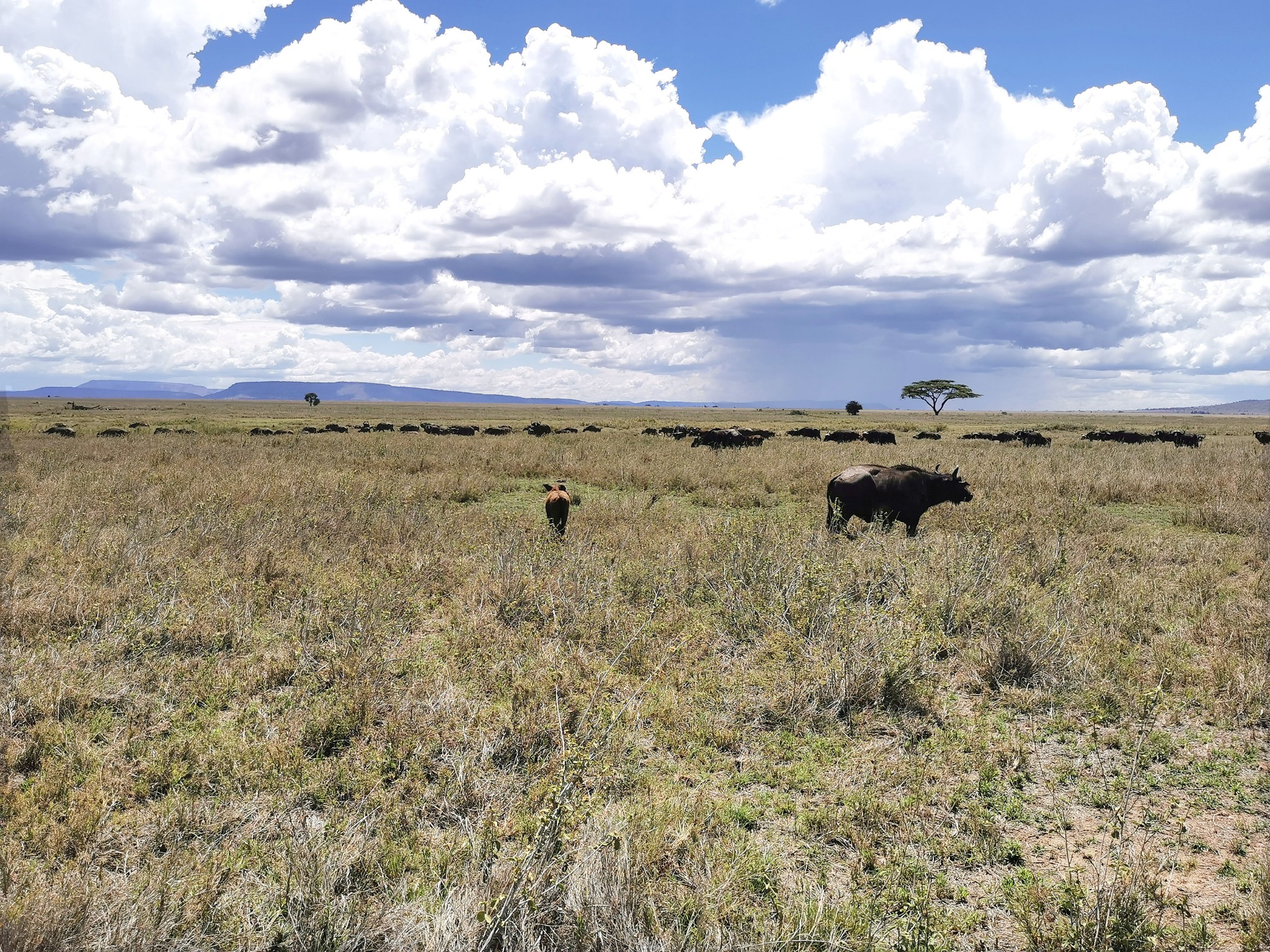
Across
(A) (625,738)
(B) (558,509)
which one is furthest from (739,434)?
(A) (625,738)

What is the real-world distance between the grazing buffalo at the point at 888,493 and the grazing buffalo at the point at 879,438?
2341cm

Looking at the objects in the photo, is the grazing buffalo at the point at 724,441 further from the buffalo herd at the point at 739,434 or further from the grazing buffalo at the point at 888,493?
the grazing buffalo at the point at 888,493

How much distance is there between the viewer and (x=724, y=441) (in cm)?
3209

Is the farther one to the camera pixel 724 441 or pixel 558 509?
pixel 724 441

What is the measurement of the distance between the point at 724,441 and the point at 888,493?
19.8 m

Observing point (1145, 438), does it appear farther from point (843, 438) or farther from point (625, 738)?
point (625, 738)

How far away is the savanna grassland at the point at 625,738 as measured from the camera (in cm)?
328

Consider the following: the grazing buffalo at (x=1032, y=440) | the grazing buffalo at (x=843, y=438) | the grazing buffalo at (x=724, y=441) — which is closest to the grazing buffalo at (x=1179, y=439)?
the grazing buffalo at (x=1032, y=440)

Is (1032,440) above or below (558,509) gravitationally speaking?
above

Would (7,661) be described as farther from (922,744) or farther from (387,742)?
(922,744)

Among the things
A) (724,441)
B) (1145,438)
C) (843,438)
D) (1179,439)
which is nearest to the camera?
(724,441)

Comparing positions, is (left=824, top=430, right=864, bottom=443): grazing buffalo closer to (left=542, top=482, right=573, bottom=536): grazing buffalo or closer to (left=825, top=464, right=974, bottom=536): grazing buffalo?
(left=825, top=464, right=974, bottom=536): grazing buffalo

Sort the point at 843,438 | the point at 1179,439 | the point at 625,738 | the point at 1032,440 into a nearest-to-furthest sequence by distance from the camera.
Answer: the point at 625,738
the point at 1032,440
the point at 1179,439
the point at 843,438

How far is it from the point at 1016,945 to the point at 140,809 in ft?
16.6
